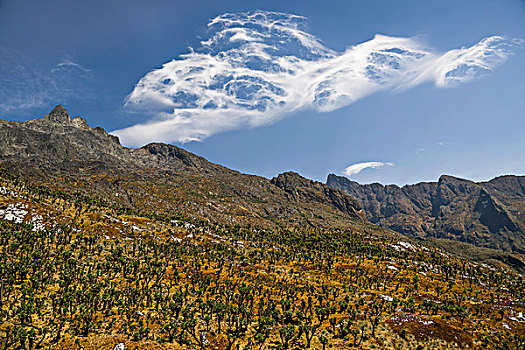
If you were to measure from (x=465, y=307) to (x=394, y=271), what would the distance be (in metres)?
44.5

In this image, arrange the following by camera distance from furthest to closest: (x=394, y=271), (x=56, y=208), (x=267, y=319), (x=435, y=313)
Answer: (x=56, y=208) → (x=394, y=271) → (x=435, y=313) → (x=267, y=319)

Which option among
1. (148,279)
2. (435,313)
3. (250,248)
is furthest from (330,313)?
(250,248)

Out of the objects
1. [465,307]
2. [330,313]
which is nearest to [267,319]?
[330,313]

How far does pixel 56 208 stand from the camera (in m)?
119

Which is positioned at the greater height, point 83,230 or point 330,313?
point 83,230

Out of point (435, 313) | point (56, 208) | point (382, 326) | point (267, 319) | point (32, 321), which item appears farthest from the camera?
point (56, 208)

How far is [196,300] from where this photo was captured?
57.3 metres

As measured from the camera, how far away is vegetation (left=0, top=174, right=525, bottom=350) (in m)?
40.0

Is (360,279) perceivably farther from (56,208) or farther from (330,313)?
(56,208)

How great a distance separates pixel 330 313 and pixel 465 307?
36.8m

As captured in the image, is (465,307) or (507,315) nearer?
(507,315)

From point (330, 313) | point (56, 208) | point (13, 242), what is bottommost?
point (330, 313)

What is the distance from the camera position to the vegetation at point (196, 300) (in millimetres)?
39969

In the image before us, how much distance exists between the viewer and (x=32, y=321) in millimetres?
41812
